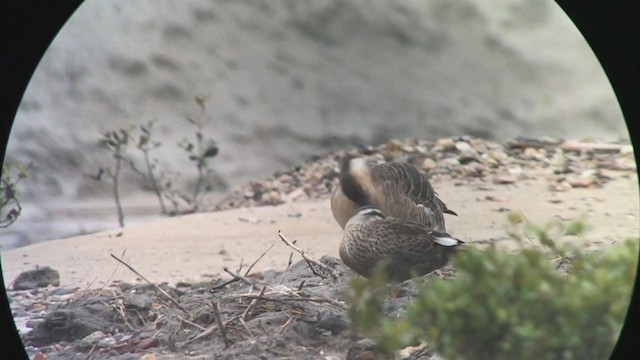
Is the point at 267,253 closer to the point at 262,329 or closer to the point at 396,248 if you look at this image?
the point at 262,329

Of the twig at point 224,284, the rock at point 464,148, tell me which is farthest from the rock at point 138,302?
the rock at point 464,148

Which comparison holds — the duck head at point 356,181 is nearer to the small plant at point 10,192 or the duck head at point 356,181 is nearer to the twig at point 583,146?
the twig at point 583,146

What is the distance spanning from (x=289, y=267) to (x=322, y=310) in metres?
0.17

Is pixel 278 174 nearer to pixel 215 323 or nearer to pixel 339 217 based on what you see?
pixel 339 217

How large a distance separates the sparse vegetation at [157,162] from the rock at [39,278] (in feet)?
0.77

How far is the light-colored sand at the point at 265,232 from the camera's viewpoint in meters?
2.44

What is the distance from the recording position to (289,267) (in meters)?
2.50

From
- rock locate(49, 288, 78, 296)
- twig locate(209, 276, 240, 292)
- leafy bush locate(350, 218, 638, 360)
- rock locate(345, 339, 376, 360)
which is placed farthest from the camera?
rock locate(49, 288, 78, 296)

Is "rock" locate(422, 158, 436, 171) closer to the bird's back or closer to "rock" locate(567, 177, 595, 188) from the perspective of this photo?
the bird's back

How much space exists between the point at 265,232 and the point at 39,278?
640 millimetres

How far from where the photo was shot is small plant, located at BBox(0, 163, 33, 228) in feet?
8.81

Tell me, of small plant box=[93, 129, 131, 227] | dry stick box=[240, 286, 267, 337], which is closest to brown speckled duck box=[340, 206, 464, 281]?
dry stick box=[240, 286, 267, 337]

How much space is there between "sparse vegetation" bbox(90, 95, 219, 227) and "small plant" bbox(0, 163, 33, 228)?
0.82 ft

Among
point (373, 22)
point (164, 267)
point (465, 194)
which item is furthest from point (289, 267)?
point (373, 22)
